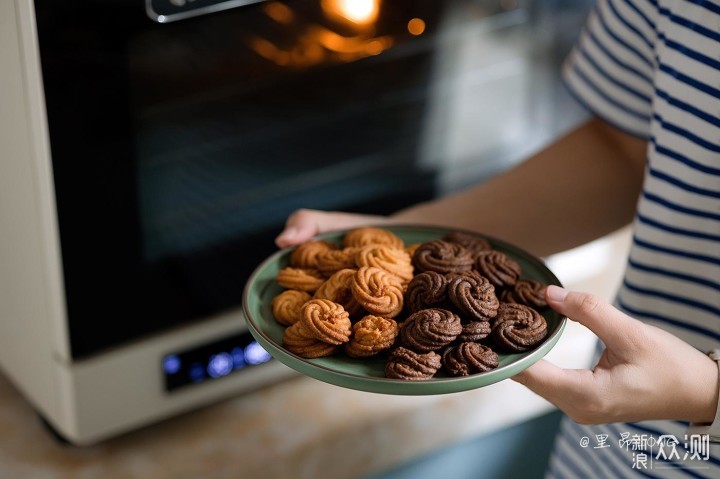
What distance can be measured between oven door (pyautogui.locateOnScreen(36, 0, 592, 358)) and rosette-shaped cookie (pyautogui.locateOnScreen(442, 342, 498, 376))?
0.37m

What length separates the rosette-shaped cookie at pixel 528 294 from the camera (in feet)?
2.62

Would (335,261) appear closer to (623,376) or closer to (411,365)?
(411,365)

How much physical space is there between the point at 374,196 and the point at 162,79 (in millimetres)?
324

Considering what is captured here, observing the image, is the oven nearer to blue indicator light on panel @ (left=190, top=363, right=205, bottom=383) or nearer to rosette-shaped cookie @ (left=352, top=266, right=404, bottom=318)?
blue indicator light on panel @ (left=190, top=363, right=205, bottom=383)

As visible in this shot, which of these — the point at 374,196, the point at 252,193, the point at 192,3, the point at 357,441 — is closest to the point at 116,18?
the point at 192,3

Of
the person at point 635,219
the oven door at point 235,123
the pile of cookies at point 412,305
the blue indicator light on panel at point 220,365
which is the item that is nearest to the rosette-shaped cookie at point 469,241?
the pile of cookies at point 412,305

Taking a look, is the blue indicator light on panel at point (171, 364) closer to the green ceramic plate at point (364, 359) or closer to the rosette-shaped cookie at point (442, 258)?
the green ceramic plate at point (364, 359)

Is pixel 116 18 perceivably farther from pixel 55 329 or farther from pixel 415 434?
pixel 415 434

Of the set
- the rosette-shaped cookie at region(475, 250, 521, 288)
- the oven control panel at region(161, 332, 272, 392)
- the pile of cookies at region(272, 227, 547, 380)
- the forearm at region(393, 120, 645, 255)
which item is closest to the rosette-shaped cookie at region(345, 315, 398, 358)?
the pile of cookies at region(272, 227, 547, 380)

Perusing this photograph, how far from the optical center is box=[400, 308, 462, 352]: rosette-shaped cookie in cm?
73

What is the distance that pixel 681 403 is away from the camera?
0.76 metres

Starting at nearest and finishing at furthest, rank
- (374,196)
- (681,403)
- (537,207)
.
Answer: (681,403) → (537,207) → (374,196)

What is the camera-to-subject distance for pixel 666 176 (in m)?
0.88

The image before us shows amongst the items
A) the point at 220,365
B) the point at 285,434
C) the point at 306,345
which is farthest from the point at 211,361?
the point at 306,345
